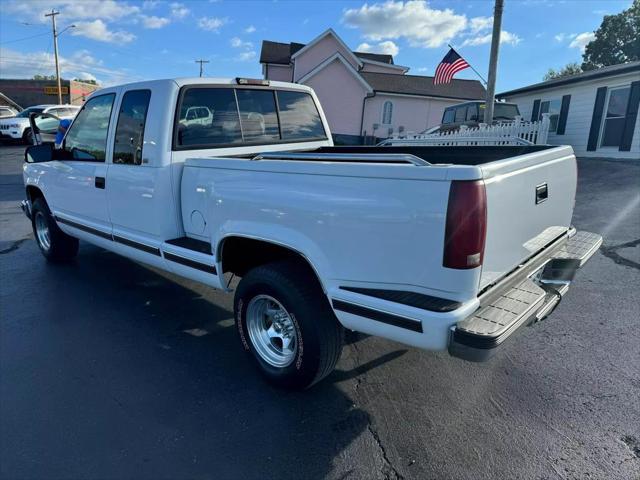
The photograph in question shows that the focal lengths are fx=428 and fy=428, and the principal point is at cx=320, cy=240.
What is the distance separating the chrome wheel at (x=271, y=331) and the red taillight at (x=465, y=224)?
A: 1.27 m

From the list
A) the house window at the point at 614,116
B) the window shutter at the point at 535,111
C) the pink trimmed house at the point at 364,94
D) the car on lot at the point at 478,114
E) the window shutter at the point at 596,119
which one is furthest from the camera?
the pink trimmed house at the point at 364,94

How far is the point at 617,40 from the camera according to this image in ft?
133

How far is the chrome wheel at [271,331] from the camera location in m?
2.96

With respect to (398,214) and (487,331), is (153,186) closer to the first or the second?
(398,214)

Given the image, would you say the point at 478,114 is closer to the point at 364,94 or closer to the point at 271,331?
the point at 364,94

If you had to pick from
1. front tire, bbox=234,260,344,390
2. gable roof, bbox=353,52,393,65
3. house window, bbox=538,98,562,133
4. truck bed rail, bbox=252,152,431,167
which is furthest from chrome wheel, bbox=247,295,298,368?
gable roof, bbox=353,52,393,65

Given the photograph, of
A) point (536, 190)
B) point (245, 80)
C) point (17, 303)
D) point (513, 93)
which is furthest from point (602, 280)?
point (513, 93)

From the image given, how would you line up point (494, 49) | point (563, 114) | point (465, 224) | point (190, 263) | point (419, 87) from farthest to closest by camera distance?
point (419, 87)
point (563, 114)
point (494, 49)
point (190, 263)
point (465, 224)

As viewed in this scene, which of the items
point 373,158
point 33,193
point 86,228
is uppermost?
point 373,158

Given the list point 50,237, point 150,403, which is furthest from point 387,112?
point 150,403

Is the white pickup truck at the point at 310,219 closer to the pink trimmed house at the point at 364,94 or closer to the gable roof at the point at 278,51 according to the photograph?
the pink trimmed house at the point at 364,94

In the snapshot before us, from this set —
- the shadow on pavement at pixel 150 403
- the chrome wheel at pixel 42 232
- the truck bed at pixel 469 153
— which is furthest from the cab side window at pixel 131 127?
the chrome wheel at pixel 42 232

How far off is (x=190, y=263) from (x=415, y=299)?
1877mm

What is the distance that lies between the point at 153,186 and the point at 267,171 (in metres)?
1.28
